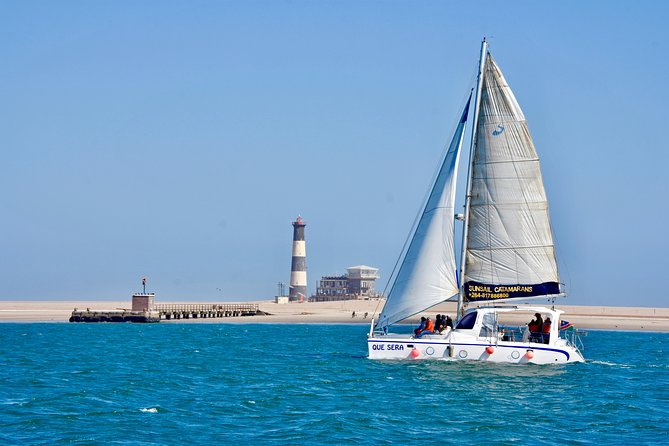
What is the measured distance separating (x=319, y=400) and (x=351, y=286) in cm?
11136

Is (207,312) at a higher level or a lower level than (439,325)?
higher

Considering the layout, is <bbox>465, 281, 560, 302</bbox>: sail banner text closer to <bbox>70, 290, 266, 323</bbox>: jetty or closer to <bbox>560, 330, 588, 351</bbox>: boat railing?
<bbox>560, 330, 588, 351</bbox>: boat railing

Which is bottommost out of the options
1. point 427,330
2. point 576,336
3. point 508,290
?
point 576,336

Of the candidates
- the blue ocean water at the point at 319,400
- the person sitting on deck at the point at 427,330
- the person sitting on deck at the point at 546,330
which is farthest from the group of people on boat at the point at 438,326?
the person sitting on deck at the point at 546,330

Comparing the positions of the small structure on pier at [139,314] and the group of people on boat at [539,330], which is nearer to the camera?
the group of people on boat at [539,330]

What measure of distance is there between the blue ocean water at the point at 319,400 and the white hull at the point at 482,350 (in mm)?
328

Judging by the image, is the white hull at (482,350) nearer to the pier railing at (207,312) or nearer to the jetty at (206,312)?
the jetty at (206,312)

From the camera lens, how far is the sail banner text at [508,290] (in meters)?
39.0

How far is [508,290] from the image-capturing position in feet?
128

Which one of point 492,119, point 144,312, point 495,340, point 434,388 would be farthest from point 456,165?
point 144,312

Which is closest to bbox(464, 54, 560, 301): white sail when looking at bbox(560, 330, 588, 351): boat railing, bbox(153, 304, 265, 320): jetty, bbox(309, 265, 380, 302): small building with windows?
bbox(560, 330, 588, 351): boat railing

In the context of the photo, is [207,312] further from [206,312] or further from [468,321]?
[468,321]

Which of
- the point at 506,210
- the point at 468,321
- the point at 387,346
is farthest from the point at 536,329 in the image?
the point at 387,346

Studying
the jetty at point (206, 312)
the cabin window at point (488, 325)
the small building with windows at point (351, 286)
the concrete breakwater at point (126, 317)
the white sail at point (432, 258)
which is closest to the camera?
the cabin window at point (488, 325)
